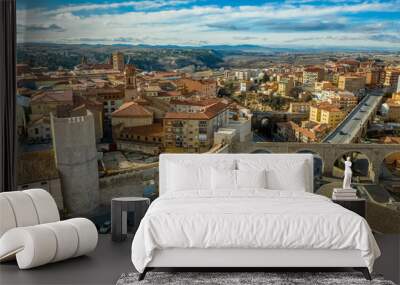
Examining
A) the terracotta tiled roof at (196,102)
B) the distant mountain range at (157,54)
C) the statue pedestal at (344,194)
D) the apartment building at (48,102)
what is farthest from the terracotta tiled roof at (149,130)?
the statue pedestal at (344,194)

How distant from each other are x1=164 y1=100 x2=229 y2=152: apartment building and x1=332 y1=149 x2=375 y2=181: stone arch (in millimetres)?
1440

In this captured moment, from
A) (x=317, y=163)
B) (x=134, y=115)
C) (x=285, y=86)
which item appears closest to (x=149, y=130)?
(x=134, y=115)

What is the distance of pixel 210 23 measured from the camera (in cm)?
788

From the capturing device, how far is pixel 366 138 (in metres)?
7.88

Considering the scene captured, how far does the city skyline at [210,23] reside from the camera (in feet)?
25.4

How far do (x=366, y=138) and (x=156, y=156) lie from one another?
2577 millimetres

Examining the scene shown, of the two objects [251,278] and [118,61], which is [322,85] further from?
[251,278]

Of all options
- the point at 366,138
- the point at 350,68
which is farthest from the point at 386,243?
the point at 350,68

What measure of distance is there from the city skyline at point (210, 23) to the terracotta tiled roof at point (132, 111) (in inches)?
30.4

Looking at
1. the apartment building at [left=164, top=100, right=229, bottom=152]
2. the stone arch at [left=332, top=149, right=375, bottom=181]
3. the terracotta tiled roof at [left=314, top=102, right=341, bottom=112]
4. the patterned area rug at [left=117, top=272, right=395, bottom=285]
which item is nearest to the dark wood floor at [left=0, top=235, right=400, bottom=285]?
the patterned area rug at [left=117, top=272, right=395, bottom=285]

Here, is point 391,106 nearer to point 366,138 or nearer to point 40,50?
point 366,138

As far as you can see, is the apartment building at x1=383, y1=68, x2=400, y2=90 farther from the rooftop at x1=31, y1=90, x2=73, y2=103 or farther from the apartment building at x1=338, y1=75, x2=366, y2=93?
the rooftop at x1=31, y1=90, x2=73, y2=103

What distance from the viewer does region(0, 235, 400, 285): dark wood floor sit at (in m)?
5.15

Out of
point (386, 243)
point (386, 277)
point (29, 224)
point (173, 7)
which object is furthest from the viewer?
point (173, 7)
